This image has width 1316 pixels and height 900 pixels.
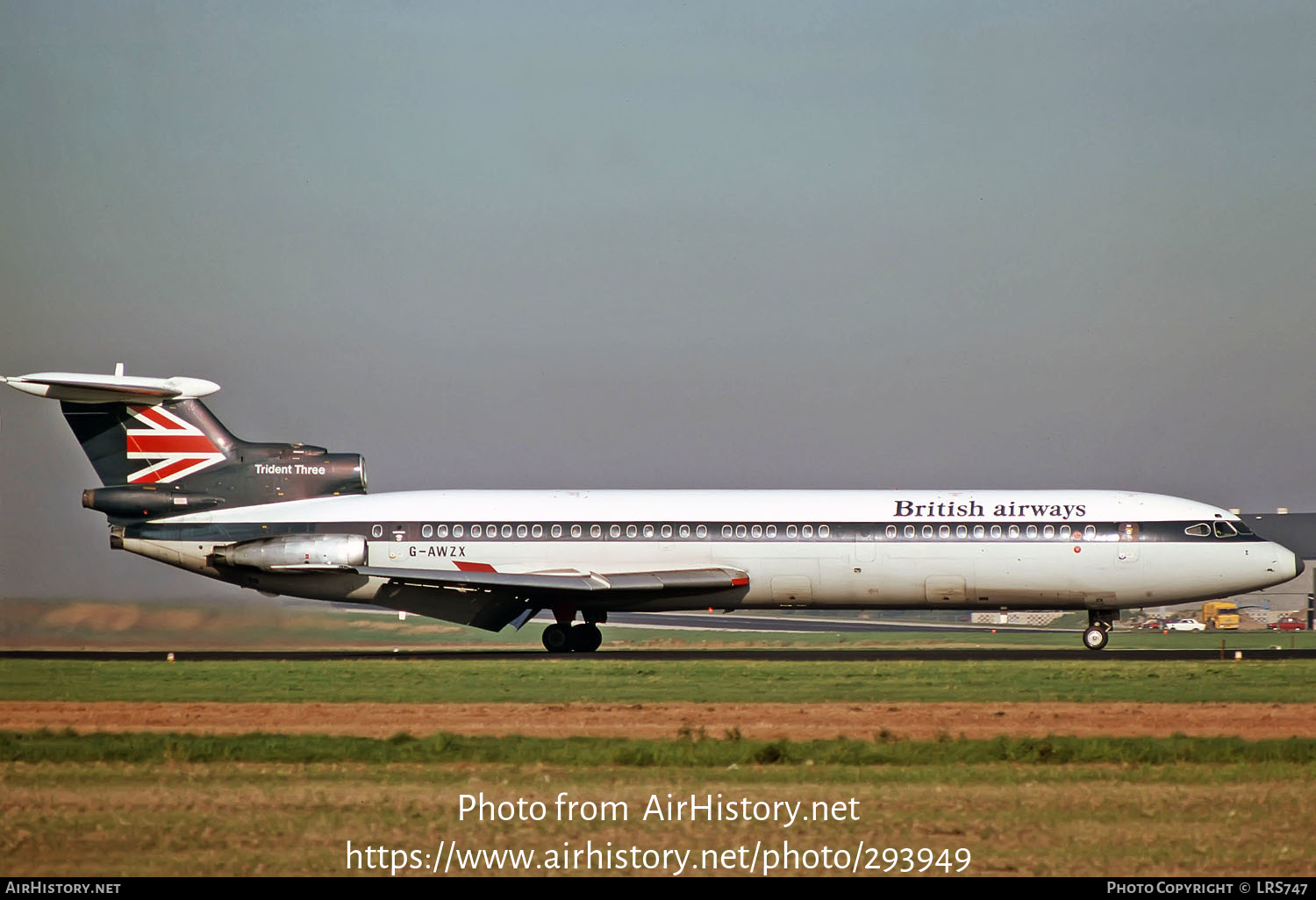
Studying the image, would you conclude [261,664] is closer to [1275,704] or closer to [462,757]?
[462,757]

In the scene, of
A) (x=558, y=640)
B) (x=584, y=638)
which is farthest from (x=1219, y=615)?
(x=558, y=640)

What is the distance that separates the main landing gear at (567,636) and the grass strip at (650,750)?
17.0 metres

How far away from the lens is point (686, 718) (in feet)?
71.3

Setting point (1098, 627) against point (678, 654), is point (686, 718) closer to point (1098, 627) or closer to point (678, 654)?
point (678, 654)

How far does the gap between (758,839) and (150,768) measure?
793 centimetres

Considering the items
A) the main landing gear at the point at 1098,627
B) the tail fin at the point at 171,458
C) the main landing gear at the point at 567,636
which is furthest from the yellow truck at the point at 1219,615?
the tail fin at the point at 171,458

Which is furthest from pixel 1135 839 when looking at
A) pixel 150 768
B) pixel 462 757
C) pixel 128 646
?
pixel 128 646

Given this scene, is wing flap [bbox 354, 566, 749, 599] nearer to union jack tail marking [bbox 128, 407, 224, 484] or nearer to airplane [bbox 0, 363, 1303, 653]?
airplane [bbox 0, 363, 1303, 653]

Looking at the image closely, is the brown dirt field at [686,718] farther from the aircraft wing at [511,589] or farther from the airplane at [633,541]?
the airplane at [633,541]

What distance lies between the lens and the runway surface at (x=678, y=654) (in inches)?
1318

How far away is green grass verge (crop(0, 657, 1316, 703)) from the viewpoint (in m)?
25.0

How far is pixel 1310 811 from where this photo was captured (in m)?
14.5

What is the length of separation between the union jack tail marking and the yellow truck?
44.8 meters

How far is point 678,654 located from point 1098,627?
34.4ft
